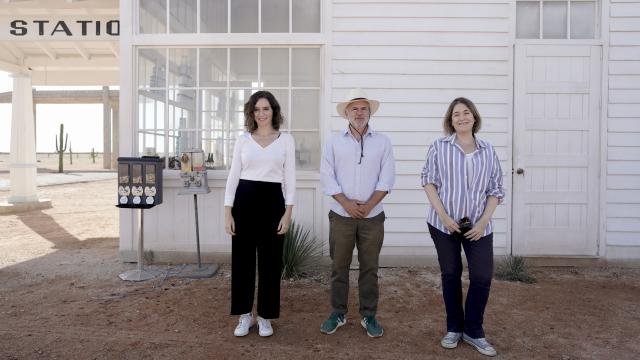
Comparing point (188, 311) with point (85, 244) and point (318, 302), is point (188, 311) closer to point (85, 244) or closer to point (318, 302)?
point (318, 302)

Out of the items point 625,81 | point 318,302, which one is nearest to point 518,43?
point 625,81

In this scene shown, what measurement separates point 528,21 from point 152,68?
437 centimetres

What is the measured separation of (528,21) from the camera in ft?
18.0

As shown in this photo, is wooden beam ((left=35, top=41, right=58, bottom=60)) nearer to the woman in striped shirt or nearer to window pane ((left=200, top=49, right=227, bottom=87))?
window pane ((left=200, top=49, right=227, bottom=87))

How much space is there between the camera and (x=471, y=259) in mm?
3162

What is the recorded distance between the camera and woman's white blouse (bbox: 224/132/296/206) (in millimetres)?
3340

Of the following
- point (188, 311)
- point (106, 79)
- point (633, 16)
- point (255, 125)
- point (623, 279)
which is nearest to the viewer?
point (255, 125)

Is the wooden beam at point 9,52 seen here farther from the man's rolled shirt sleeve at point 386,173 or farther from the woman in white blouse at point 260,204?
the man's rolled shirt sleeve at point 386,173

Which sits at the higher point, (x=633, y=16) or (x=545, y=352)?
(x=633, y=16)

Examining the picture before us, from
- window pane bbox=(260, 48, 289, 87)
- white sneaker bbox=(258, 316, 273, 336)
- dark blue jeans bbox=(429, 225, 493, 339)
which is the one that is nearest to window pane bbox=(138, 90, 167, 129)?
window pane bbox=(260, 48, 289, 87)

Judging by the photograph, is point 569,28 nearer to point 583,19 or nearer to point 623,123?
point 583,19

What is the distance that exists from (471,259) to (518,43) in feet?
10.8

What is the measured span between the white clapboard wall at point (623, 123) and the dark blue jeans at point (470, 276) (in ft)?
10.4

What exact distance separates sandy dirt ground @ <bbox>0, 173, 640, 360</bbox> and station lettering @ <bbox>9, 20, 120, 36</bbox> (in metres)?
3.11
